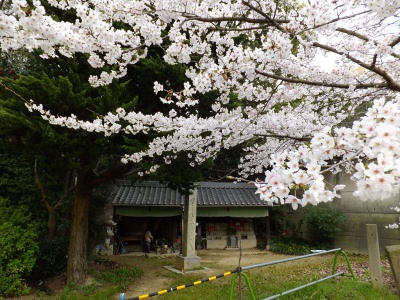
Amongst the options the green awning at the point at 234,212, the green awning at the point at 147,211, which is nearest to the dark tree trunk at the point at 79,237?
the green awning at the point at 147,211

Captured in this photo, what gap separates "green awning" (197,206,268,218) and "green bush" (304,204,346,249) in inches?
85.5

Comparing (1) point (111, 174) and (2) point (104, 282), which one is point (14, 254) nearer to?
(2) point (104, 282)

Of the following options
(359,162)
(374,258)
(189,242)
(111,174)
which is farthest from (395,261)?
(111,174)

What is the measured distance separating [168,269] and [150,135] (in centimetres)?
570

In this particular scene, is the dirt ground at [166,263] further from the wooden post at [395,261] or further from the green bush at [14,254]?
the wooden post at [395,261]

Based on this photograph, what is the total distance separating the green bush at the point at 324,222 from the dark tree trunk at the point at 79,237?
32.8 feet

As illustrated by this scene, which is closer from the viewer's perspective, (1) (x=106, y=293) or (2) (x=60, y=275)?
(1) (x=106, y=293)

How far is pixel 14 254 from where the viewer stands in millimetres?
7055

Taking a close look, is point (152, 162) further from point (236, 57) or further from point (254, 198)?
point (254, 198)

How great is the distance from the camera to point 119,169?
313 inches

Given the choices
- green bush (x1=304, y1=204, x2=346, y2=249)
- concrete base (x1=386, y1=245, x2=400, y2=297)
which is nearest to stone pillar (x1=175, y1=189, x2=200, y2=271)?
concrete base (x1=386, y1=245, x2=400, y2=297)

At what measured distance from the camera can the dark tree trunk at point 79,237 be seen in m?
7.63

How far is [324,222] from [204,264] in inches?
235

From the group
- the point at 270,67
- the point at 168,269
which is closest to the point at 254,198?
the point at 168,269
